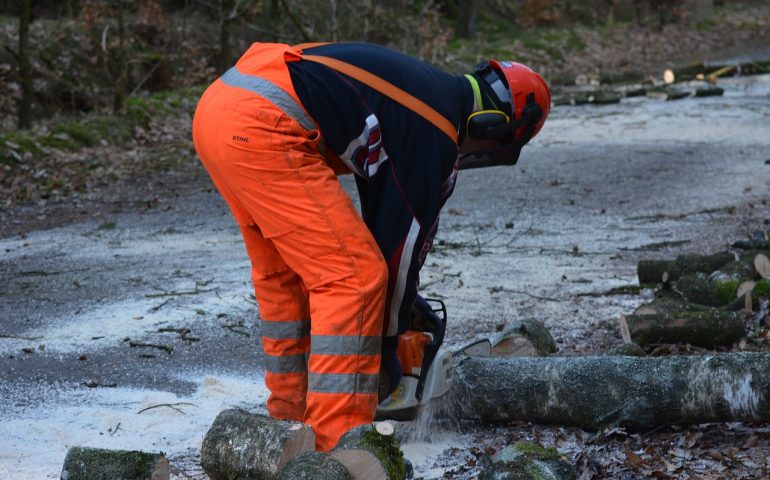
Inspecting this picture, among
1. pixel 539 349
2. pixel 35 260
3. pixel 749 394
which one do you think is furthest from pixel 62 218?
pixel 749 394

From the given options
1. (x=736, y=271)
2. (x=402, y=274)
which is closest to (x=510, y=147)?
(x=402, y=274)

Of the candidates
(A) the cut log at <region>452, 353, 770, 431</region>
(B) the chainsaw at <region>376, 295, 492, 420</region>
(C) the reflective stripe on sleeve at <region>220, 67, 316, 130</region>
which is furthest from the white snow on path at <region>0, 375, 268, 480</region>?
(C) the reflective stripe on sleeve at <region>220, 67, 316, 130</region>

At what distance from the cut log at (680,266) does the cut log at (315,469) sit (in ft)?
11.8

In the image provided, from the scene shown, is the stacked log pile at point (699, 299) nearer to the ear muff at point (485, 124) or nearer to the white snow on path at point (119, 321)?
the ear muff at point (485, 124)

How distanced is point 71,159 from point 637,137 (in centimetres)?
710

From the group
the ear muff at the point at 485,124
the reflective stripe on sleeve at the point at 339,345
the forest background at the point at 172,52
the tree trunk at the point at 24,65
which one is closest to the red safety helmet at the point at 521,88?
the ear muff at the point at 485,124

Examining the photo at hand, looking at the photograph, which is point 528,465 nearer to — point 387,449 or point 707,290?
point 387,449

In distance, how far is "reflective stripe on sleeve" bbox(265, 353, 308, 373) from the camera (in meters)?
3.84

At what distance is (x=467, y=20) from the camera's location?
22297mm

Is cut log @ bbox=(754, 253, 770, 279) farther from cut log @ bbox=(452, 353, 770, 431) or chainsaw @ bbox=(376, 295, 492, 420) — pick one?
chainsaw @ bbox=(376, 295, 492, 420)

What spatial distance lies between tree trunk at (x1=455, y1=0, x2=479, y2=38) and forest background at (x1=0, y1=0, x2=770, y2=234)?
33 mm

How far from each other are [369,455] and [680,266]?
11.7 feet

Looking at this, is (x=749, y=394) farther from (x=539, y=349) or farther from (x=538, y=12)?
(x=538, y=12)

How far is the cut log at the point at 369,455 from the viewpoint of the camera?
116 inches
